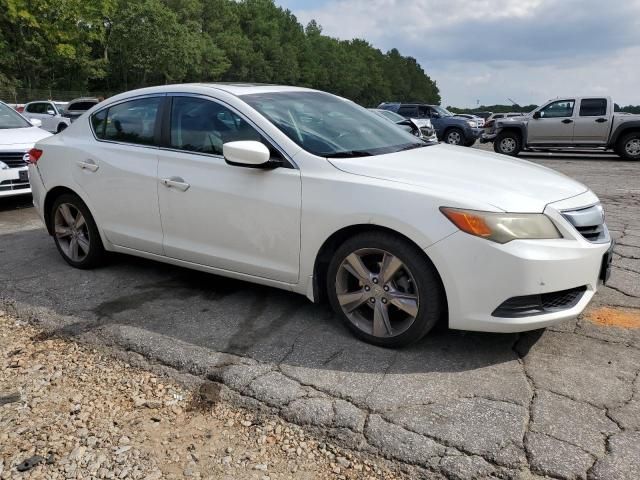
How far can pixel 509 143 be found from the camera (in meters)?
16.6

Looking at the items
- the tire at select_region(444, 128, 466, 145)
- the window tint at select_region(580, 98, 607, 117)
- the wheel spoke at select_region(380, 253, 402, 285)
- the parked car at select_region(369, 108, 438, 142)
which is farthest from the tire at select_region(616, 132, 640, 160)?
the wheel spoke at select_region(380, 253, 402, 285)

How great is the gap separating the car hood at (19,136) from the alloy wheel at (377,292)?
20.4 feet

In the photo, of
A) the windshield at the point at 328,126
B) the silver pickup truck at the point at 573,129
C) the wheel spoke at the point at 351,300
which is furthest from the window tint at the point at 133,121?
the silver pickup truck at the point at 573,129

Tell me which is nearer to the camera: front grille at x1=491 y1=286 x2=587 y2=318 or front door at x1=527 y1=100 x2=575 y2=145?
front grille at x1=491 y1=286 x2=587 y2=318

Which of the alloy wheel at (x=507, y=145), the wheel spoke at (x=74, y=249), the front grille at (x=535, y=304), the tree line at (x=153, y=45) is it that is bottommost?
the alloy wheel at (x=507, y=145)

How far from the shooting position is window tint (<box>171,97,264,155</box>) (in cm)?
374

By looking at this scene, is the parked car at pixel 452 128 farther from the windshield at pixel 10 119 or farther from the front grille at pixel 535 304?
the front grille at pixel 535 304

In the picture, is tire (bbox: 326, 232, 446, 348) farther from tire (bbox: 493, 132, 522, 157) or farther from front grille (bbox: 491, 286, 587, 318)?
tire (bbox: 493, 132, 522, 157)

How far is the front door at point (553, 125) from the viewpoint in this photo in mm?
15602

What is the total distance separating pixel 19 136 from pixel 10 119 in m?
1.09

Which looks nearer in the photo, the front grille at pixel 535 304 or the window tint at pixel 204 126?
the front grille at pixel 535 304

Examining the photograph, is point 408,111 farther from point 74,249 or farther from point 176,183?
point 176,183

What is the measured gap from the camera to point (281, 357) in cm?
324

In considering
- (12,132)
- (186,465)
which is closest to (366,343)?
(186,465)
